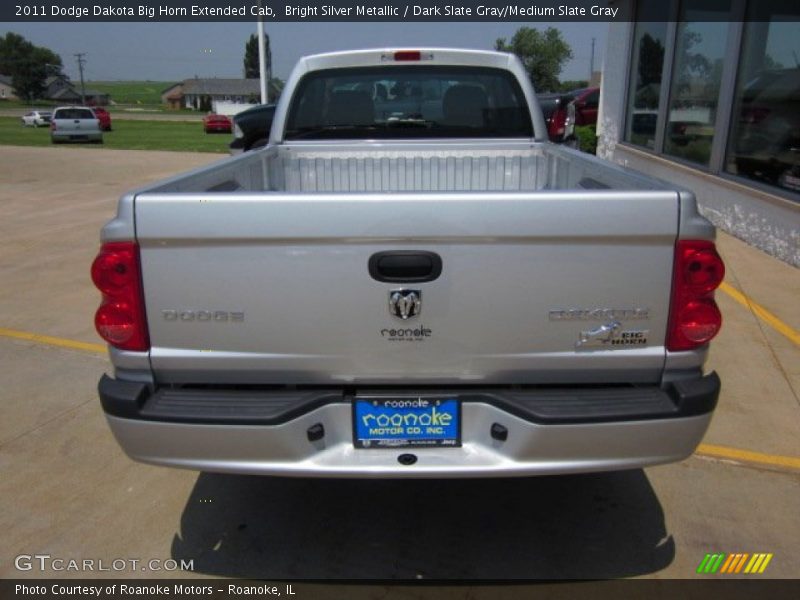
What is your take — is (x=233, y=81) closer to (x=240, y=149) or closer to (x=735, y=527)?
(x=240, y=149)

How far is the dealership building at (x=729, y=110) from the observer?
700cm

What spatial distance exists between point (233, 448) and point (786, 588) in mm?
2103

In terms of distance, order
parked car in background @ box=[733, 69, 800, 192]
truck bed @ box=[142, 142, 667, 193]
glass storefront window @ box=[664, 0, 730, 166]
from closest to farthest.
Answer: truck bed @ box=[142, 142, 667, 193]
parked car in background @ box=[733, 69, 800, 192]
glass storefront window @ box=[664, 0, 730, 166]

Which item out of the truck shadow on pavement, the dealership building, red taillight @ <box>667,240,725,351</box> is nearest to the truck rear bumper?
red taillight @ <box>667,240,725,351</box>

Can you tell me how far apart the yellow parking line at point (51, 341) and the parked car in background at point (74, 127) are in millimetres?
26914

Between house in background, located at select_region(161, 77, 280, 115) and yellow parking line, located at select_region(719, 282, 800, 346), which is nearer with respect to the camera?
yellow parking line, located at select_region(719, 282, 800, 346)

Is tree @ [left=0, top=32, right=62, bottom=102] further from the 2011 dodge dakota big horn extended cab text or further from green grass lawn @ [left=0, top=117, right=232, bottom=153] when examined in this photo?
the 2011 dodge dakota big horn extended cab text

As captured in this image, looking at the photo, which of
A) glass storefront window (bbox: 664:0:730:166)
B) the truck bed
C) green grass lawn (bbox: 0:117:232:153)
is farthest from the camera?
green grass lawn (bbox: 0:117:232:153)

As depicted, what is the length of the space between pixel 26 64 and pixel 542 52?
9838cm

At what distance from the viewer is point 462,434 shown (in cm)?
233

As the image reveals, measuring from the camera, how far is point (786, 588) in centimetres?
A: 255

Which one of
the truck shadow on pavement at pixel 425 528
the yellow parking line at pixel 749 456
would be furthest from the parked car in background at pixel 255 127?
the yellow parking line at pixel 749 456

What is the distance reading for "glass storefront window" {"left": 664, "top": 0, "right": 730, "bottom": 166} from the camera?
8.48m

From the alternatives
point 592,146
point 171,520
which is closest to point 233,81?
point 592,146
